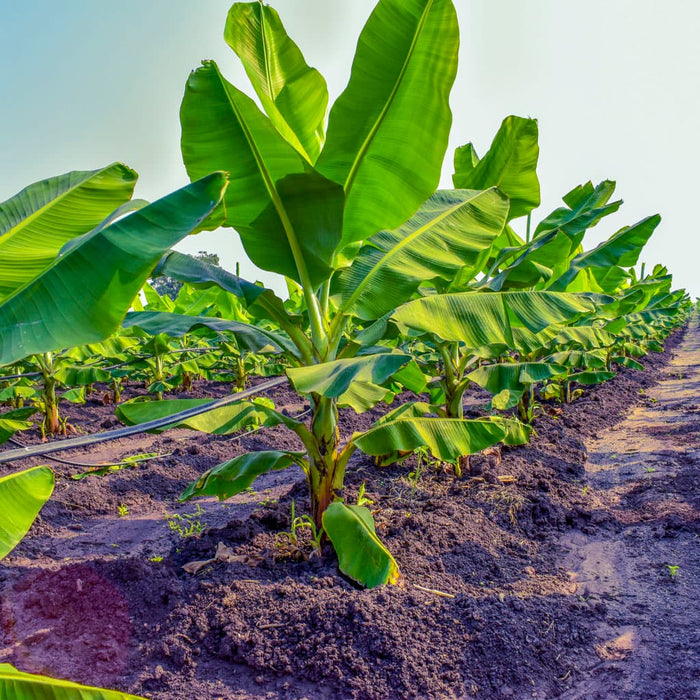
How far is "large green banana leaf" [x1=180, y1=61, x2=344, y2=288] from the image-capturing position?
2.41 metres

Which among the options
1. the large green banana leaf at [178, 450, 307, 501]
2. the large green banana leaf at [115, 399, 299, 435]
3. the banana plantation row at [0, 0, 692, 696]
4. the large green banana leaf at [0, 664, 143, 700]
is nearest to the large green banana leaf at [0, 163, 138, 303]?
the banana plantation row at [0, 0, 692, 696]

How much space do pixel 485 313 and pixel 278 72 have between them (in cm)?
182

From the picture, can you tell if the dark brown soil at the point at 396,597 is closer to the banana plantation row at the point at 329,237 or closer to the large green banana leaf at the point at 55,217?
the banana plantation row at the point at 329,237

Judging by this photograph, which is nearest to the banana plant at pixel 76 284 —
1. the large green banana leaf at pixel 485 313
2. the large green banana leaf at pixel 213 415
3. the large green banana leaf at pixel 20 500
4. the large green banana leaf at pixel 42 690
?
the large green banana leaf at pixel 20 500

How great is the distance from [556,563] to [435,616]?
4.14 ft

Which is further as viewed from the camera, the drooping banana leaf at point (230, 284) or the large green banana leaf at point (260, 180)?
the drooping banana leaf at point (230, 284)

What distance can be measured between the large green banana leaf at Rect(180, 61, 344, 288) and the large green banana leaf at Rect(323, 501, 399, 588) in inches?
48.7

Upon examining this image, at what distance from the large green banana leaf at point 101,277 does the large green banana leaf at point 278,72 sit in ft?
4.82

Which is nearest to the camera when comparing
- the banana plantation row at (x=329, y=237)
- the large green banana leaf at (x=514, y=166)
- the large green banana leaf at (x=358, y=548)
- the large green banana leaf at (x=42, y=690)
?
the large green banana leaf at (x=42, y=690)

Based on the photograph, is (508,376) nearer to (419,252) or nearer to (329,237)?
(419,252)

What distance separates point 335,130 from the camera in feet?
8.54

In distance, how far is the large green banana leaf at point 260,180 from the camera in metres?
2.41

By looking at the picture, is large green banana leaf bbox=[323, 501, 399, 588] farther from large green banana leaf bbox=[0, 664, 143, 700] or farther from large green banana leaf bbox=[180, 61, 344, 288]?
large green banana leaf bbox=[0, 664, 143, 700]

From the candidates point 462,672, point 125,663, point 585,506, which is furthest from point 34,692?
point 585,506
